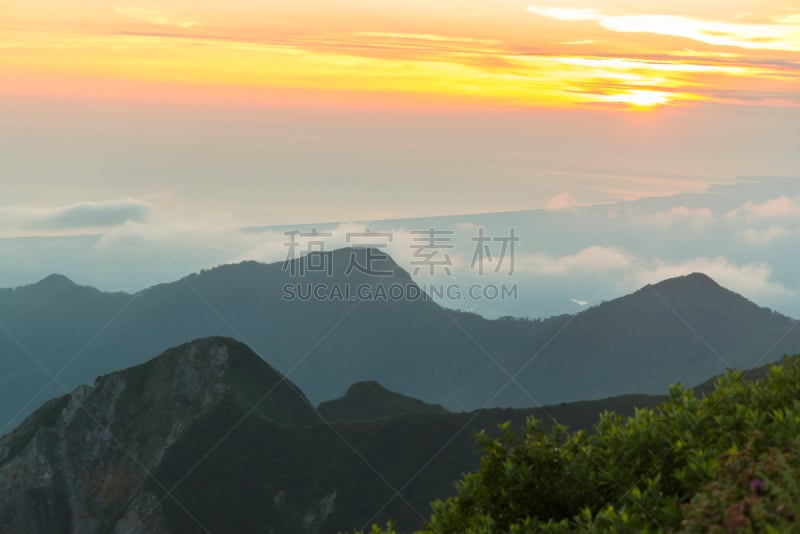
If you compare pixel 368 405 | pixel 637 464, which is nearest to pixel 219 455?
pixel 368 405

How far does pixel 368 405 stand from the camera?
18300 cm

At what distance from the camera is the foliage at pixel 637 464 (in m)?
17.9

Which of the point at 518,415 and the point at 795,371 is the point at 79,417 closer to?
the point at 518,415

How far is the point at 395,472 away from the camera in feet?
445

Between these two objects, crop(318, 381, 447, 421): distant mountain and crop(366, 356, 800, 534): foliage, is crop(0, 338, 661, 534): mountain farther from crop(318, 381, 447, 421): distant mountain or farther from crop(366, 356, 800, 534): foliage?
crop(366, 356, 800, 534): foliage

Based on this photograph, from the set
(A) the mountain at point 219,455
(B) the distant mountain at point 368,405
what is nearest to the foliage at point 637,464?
(A) the mountain at point 219,455

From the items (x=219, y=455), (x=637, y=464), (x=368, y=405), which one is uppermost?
(x=637, y=464)

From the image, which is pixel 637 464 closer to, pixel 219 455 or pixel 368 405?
pixel 219 455

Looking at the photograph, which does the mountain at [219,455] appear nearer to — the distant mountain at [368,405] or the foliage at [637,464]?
the distant mountain at [368,405]

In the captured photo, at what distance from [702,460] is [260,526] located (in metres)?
116

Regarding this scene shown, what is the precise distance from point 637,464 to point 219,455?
127468mm

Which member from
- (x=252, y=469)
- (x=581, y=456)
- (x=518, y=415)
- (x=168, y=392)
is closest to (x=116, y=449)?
(x=168, y=392)

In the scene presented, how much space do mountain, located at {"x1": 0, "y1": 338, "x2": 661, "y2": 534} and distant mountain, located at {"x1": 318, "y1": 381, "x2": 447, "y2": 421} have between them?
33.5 feet

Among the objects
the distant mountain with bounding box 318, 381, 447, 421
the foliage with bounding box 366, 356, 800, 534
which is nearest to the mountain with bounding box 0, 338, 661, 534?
the distant mountain with bounding box 318, 381, 447, 421
